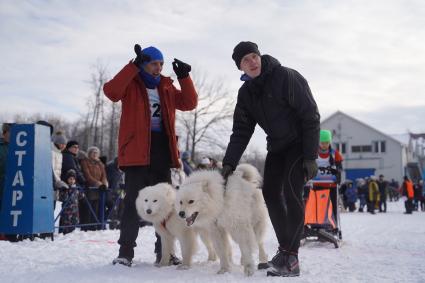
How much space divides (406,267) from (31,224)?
4893 mm

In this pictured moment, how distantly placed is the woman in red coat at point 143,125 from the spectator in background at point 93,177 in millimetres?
4667

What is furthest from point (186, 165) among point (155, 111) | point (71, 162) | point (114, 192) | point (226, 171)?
point (226, 171)

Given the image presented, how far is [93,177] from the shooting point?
925 centimetres

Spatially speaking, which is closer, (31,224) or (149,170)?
(149,170)

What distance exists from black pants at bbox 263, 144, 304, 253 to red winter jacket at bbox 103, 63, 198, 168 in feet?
3.55

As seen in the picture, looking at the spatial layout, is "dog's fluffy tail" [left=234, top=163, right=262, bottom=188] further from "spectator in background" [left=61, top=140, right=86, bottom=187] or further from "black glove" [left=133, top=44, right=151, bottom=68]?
"spectator in background" [left=61, top=140, right=86, bottom=187]

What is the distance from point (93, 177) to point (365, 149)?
46482mm

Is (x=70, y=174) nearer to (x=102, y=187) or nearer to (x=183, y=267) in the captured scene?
(x=102, y=187)

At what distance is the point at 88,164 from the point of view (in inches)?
366

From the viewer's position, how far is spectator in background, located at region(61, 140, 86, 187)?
8586 millimetres

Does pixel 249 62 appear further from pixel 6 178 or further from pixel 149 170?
pixel 6 178

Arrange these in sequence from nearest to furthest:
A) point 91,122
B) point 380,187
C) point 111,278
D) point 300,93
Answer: point 111,278, point 300,93, point 380,187, point 91,122

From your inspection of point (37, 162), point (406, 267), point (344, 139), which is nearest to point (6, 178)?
point (37, 162)

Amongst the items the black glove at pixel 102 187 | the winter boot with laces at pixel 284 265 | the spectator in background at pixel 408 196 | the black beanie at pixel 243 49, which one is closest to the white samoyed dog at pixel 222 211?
the winter boot with laces at pixel 284 265
